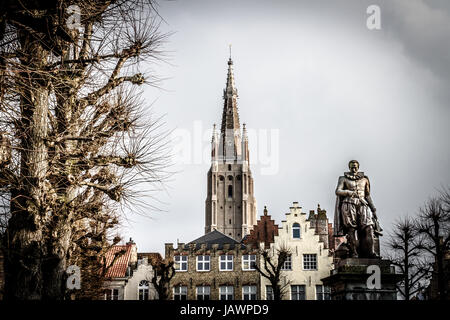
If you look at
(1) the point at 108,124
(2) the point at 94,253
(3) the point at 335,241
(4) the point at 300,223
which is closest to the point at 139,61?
(1) the point at 108,124

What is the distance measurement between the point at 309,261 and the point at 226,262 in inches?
261

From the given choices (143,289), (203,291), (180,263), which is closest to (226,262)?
(203,291)

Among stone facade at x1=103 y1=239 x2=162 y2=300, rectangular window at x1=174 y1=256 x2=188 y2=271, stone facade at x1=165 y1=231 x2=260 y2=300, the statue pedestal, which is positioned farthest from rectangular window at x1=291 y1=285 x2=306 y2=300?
the statue pedestal

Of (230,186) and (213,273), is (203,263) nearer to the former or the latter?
(213,273)

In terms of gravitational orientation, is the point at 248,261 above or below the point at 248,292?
above

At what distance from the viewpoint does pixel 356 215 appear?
461 inches

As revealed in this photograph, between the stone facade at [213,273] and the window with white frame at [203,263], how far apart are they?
229 mm

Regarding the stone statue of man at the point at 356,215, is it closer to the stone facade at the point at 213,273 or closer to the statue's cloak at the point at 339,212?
the statue's cloak at the point at 339,212

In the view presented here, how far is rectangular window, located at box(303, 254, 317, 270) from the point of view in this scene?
3925 cm

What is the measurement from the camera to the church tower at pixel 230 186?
100706 millimetres

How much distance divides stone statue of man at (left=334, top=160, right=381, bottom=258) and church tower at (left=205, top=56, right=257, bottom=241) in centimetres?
8661

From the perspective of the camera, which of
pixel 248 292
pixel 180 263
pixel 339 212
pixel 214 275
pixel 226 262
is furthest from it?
pixel 180 263

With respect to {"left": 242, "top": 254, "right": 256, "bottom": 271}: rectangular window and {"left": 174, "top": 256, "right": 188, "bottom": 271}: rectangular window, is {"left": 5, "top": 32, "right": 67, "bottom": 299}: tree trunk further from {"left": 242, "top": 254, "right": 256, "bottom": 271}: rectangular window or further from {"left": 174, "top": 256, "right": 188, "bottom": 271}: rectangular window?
{"left": 174, "top": 256, "right": 188, "bottom": 271}: rectangular window
